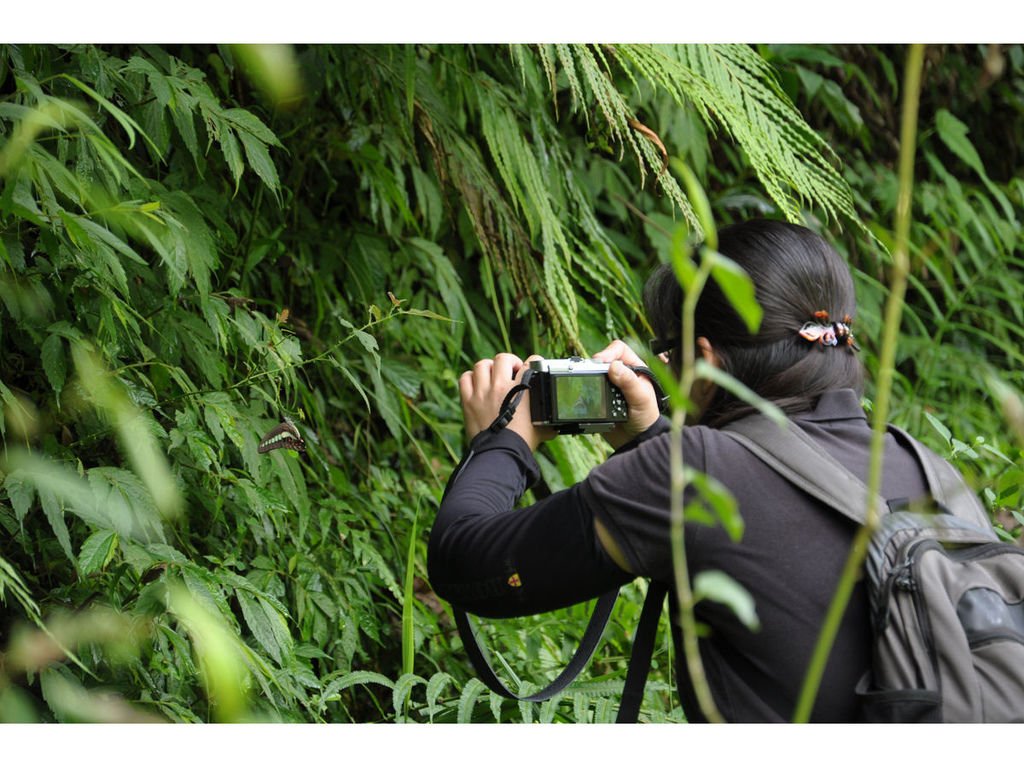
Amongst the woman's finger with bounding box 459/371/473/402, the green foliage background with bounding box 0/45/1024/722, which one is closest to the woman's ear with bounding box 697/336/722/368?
the woman's finger with bounding box 459/371/473/402

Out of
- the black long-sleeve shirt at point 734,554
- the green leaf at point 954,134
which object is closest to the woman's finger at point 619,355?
the black long-sleeve shirt at point 734,554

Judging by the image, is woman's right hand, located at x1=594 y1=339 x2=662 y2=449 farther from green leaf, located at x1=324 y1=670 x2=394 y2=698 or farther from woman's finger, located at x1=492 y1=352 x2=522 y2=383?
green leaf, located at x1=324 y1=670 x2=394 y2=698

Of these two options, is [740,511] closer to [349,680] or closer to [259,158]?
[349,680]

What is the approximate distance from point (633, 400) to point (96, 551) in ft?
2.42

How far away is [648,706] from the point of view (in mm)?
2273

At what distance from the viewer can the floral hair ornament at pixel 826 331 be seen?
134 centimetres

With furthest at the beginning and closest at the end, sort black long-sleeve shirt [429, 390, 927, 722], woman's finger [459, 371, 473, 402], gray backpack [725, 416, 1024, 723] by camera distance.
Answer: woman's finger [459, 371, 473, 402], black long-sleeve shirt [429, 390, 927, 722], gray backpack [725, 416, 1024, 723]

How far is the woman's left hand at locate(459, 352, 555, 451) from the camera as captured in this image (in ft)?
5.02

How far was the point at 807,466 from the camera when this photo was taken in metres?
1.20

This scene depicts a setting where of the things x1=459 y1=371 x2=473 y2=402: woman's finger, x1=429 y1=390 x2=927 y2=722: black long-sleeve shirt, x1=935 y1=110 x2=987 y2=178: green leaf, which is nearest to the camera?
x1=429 y1=390 x2=927 y2=722: black long-sleeve shirt

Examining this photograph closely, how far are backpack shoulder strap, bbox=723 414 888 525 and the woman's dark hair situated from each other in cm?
10

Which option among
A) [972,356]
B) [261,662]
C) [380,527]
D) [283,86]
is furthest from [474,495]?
[972,356]

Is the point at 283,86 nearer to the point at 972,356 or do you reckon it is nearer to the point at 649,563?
the point at 649,563

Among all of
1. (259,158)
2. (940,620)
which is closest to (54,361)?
(259,158)
